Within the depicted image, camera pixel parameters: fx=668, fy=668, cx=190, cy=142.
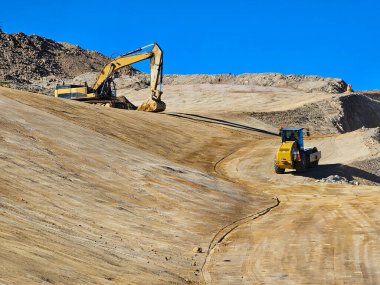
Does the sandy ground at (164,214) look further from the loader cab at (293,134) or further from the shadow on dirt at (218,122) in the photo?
the shadow on dirt at (218,122)

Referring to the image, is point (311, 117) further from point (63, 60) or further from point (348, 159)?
point (63, 60)

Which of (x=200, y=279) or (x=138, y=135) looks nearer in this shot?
(x=200, y=279)

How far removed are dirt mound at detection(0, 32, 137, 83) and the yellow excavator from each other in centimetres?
4360

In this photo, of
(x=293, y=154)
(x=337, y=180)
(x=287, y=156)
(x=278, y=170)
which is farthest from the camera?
(x=278, y=170)

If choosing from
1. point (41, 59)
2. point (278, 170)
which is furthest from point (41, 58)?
point (278, 170)

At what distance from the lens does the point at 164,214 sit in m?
21.3

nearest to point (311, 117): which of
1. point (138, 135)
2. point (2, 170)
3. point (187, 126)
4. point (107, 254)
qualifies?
point (187, 126)

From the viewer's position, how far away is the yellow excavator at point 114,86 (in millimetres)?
52594

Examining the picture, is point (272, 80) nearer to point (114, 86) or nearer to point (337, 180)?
point (114, 86)

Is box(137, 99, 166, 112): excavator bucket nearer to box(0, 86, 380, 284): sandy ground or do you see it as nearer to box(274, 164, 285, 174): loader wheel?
Result: box(0, 86, 380, 284): sandy ground

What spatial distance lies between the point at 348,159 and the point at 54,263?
25155 mm

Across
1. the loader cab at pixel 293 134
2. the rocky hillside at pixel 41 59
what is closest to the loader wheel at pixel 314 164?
the loader cab at pixel 293 134

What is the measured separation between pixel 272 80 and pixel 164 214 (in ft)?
249

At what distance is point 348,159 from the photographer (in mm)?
35594
